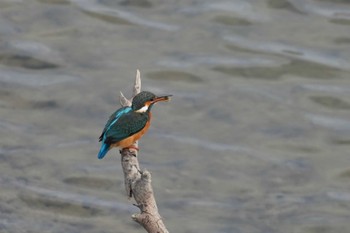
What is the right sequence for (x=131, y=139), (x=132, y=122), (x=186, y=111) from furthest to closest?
(x=186, y=111) → (x=131, y=139) → (x=132, y=122)

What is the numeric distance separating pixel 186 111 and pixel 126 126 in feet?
23.2

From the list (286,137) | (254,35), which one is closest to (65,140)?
(286,137)

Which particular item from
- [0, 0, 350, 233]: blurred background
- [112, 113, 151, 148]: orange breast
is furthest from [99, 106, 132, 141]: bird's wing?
[0, 0, 350, 233]: blurred background

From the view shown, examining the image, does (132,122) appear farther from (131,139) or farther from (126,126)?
(131,139)

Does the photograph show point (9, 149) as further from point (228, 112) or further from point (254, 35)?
point (254, 35)

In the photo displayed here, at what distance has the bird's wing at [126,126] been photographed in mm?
6941

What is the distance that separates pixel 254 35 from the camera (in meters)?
16.0

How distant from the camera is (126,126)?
274 inches

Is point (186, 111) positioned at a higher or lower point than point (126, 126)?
lower

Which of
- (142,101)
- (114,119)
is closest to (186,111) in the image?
(114,119)

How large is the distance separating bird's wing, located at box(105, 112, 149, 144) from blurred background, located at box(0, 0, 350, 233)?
452 centimetres

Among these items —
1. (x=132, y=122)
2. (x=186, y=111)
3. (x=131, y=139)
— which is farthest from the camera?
(x=186, y=111)

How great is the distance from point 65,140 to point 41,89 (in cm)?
147

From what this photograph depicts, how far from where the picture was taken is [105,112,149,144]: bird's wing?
22.8 feet
